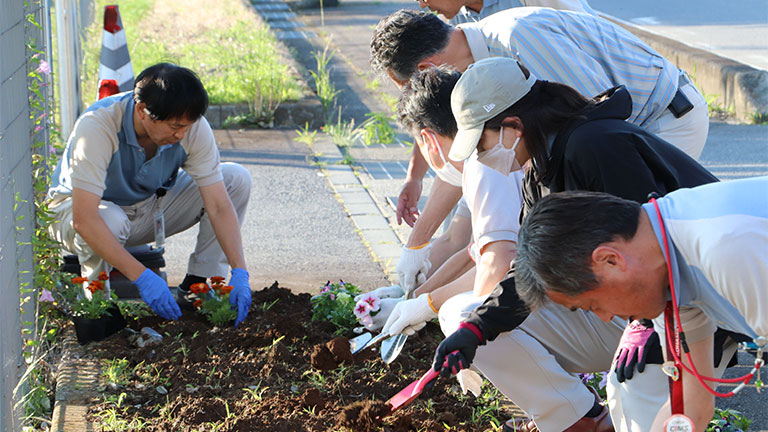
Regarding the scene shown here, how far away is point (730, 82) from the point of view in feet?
30.5

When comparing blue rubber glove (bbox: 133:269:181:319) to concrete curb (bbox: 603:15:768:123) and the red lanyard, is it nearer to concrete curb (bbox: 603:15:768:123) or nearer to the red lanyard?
the red lanyard

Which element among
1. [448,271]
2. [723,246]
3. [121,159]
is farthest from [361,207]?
[723,246]

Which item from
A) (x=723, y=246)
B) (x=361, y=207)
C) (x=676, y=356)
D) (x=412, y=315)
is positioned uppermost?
(x=723, y=246)

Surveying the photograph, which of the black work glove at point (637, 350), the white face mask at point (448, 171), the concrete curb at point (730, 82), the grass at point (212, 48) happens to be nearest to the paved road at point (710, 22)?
the concrete curb at point (730, 82)

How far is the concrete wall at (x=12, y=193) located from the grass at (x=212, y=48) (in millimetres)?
5323

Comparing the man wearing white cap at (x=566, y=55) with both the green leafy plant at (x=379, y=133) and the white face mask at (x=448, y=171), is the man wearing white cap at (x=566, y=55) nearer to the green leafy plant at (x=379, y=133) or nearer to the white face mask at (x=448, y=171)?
the white face mask at (x=448, y=171)

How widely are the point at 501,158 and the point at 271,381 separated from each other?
1.52m

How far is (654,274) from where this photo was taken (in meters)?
2.18

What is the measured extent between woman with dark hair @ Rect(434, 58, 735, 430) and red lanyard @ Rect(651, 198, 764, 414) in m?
0.24

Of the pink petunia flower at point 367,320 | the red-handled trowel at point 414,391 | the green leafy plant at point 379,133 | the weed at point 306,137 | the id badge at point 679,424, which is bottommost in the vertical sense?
the weed at point 306,137

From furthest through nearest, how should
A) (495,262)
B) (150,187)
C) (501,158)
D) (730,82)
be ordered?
(730,82) → (150,187) → (495,262) → (501,158)

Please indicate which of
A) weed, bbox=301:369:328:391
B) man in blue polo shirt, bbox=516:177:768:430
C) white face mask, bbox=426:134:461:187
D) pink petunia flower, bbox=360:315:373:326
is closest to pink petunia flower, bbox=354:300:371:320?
pink petunia flower, bbox=360:315:373:326

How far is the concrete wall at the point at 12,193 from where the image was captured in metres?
3.26

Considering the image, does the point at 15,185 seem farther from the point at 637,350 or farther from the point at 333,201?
the point at 333,201
